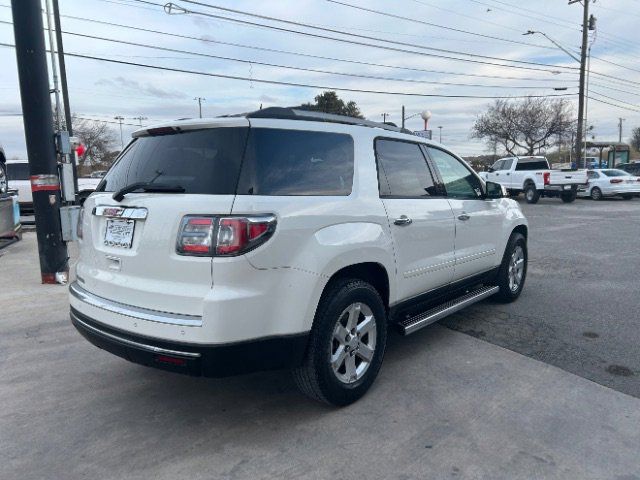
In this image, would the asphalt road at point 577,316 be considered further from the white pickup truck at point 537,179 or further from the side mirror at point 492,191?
the white pickup truck at point 537,179

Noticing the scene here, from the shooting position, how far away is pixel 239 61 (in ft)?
73.3

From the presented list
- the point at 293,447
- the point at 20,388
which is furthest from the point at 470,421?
the point at 20,388

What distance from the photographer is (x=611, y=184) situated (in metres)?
23.6

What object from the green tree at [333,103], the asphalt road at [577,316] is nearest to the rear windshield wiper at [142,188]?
the asphalt road at [577,316]

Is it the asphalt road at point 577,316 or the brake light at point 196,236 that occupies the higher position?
the brake light at point 196,236

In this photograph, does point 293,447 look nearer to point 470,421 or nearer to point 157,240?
point 470,421

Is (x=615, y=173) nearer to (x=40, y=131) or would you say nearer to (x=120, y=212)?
(x=40, y=131)

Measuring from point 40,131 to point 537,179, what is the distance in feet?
66.0

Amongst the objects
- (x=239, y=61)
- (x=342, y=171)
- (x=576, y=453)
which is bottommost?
(x=576, y=453)

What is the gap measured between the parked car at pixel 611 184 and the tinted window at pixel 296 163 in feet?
78.3

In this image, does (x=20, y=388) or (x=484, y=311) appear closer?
(x=20, y=388)

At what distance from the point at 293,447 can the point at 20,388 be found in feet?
7.27

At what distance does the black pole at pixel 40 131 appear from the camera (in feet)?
20.6

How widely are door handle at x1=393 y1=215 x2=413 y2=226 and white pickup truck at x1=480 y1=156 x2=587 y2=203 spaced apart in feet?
58.1
